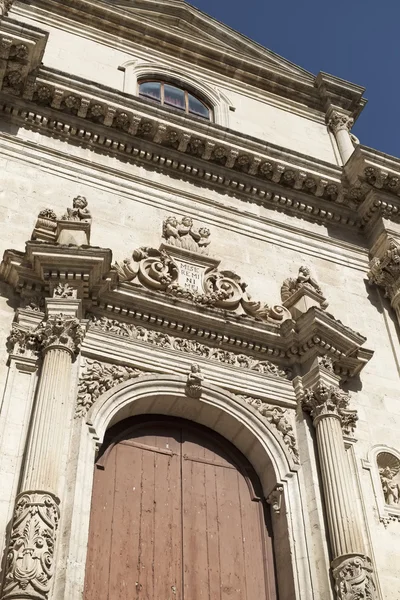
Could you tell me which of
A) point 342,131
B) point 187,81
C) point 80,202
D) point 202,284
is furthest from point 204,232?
point 342,131

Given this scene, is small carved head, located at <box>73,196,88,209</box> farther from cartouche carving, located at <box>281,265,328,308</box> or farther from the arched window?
the arched window

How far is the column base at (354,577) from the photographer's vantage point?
8.00 m

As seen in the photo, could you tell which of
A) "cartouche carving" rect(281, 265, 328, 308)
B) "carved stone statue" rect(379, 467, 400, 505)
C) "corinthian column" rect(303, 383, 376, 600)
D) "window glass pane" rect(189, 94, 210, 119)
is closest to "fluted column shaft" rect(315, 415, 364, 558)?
"corinthian column" rect(303, 383, 376, 600)

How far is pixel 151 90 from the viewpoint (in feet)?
48.6

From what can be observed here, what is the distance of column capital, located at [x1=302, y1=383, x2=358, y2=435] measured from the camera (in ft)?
31.8

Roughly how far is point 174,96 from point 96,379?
24.6 ft

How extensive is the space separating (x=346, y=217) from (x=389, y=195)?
80cm

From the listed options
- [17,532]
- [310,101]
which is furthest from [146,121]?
[17,532]

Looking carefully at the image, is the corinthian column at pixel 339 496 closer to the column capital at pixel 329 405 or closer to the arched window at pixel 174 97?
the column capital at pixel 329 405

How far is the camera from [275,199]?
42.7ft

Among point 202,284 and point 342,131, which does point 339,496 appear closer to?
point 202,284

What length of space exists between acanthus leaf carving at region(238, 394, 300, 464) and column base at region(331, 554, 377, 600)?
148 cm

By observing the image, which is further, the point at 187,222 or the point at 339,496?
the point at 187,222

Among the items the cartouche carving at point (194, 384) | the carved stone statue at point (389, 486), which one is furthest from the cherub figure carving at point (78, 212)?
the carved stone statue at point (389, 486)
